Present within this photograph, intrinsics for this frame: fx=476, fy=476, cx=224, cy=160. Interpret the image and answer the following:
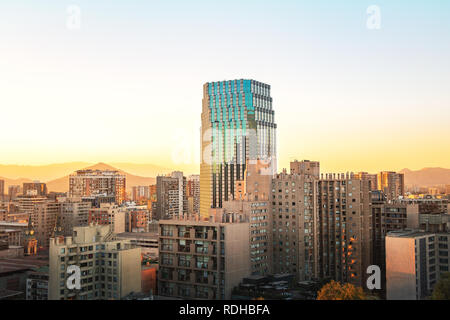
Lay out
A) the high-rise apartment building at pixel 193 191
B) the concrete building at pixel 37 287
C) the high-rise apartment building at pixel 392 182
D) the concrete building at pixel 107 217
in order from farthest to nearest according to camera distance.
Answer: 1. the high-rise apartment building at pixel 193 191
2. the high-rise apartment building at pixel 392 182
3. the concrete building at pixel 107 217
4. the concrete building at pixel 37 287

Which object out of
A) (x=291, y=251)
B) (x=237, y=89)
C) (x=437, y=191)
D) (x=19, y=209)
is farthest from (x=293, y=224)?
(x=19, y=209)

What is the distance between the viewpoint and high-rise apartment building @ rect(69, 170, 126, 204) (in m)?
107

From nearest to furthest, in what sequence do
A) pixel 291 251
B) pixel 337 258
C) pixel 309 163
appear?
pixel 291 251
pixel 337 258
pixel 309 163

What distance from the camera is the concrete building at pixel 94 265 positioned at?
25094 millimetres

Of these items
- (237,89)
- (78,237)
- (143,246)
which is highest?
(237,89)

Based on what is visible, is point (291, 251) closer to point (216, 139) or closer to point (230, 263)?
point (230, 263)

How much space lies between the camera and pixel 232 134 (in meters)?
69.0

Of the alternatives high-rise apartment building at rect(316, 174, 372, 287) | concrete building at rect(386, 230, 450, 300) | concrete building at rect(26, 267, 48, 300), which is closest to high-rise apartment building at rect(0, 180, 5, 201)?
concrete building at rect(26, 267, 48, 300)

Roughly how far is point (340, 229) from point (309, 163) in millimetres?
7869

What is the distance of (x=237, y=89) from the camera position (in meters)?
70.5

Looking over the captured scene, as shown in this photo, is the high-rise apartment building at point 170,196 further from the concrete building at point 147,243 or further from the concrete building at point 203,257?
the concrete building at point 203,257

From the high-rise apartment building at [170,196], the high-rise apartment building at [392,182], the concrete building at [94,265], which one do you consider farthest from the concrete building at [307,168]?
the high-rise apartment building at [170,196]

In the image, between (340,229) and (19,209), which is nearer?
(340,229)

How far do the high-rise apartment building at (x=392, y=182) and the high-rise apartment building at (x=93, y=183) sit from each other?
188 ft
